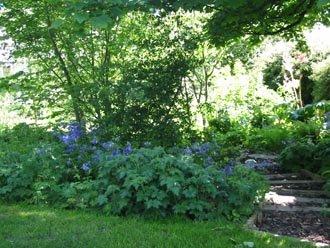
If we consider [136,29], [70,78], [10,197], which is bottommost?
[10,197]

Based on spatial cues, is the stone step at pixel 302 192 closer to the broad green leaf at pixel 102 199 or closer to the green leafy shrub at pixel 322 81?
the broad green leaf at pixel 102 199

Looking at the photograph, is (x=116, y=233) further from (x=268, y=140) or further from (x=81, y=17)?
(x=268, y=140)

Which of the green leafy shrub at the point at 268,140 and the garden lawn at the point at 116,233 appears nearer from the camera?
the garden lawn at the point at 116,233

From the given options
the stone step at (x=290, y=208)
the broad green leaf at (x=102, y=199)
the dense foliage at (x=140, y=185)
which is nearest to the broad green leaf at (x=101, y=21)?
the dense foliage at (x=140, y=185)

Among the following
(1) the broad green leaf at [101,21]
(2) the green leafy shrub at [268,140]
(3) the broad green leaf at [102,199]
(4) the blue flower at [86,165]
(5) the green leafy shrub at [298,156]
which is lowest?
(3) the broad green leaf at [102,199]

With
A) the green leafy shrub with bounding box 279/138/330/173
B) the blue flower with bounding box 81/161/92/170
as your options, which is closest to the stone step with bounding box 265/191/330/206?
the green leafy shrub with bounding box 279/138/330/173

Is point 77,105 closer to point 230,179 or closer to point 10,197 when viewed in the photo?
point 10,197

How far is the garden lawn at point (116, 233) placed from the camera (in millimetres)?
3619

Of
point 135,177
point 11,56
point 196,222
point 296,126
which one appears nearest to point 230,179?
point 196,222

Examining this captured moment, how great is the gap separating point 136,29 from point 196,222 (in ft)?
13.8

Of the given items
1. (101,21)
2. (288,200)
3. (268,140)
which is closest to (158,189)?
(288,200)

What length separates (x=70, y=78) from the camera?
26.7 ft

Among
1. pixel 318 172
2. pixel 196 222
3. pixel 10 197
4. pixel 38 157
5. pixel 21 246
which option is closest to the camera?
pixel 21 246

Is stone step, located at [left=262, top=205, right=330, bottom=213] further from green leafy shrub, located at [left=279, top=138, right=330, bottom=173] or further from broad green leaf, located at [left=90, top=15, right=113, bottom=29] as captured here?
broad green leaf, located at [left=90, top=15, right=113, bottom=29]
